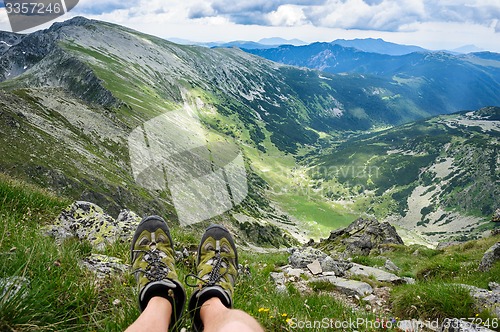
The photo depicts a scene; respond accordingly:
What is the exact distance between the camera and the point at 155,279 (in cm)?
410

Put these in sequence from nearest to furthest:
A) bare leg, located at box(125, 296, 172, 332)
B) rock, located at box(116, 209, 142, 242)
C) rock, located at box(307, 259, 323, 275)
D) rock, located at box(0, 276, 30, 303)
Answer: rock, located at box(0, 276, 30, 303) < bare leg, located at box(125, 296, 172, 332) < rock, located at box(116, 209, 142, 242) < rock, located at box(307, 259, 323, 275)

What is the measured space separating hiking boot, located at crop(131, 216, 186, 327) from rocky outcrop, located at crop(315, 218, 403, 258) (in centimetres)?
2833

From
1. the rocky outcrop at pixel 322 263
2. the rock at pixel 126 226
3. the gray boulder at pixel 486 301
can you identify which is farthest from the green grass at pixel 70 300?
the rocky outcrop at pixel 322 263

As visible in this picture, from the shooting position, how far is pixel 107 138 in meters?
91.2

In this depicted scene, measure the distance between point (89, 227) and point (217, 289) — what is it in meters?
5.50

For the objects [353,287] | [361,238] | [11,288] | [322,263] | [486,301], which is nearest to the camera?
[11,288]

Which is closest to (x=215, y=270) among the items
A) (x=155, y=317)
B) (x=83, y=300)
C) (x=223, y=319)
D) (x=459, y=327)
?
(x=223, y=319)

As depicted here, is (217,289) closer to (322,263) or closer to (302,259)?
(322,263)

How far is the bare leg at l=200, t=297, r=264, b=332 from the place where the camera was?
123 inches

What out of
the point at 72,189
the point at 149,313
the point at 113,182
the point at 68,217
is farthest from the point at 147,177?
the point at 149,313

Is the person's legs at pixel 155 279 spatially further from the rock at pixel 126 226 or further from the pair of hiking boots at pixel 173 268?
the rock at pixel 126 226

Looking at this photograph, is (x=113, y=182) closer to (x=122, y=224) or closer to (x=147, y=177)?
(x=147, y=177)

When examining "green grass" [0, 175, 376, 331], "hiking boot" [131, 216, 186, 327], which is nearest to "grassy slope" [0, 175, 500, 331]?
"green grass" [0, 175, 376, 331]

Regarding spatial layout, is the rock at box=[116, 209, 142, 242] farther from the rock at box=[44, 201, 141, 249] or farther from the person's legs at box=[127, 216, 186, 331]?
the person's legs at box=[127, 216, 186, 331]
